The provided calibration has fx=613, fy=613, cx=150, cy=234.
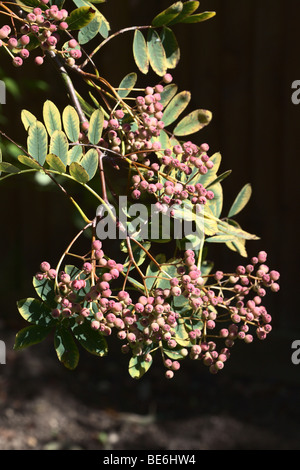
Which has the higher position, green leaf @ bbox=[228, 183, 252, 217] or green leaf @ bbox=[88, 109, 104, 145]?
green leaf @ bbox=[88, 109, 104, 145]

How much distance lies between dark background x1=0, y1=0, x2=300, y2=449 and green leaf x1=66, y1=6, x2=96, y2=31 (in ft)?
4.96

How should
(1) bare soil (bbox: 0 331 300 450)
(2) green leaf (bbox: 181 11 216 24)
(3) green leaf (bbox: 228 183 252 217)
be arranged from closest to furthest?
(2) green leaf (bbox: 181 11 216 24), (3) green leaf (bbox: 228 183 252 217), (1) bare soil (bbox: 0 331 300 450)

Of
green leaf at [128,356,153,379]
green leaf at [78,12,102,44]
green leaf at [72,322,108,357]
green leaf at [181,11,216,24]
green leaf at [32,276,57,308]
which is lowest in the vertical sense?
green leaf at [128,356,153,379]

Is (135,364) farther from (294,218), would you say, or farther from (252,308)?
(294,218)

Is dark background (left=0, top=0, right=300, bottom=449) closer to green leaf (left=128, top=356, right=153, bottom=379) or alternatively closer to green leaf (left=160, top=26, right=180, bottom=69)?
green leaf (left=160, top=26, right=180, bottom=69)

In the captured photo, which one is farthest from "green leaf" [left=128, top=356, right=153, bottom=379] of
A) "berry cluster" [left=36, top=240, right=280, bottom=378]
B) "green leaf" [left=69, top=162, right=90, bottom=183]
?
"green leaf" [left=69, top=162, right=90, bottom=183]

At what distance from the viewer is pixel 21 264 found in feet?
9.84

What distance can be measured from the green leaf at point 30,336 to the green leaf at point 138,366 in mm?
109

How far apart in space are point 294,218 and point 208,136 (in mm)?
477

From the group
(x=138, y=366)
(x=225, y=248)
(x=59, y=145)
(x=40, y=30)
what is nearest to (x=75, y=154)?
(x=59, y=145)

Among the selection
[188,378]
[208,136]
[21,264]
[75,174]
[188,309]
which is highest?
[75,174]

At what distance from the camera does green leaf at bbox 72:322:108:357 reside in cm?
72

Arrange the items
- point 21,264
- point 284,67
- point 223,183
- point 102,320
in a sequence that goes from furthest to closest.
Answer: point 21,264
point 223,183
point 284,67
point 102,320
